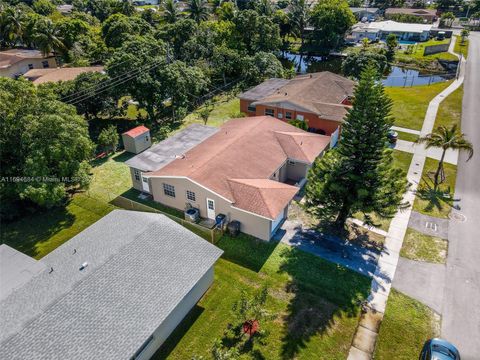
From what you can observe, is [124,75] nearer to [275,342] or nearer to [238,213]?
[238,213]

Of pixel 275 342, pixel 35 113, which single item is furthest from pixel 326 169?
pixel 35 113

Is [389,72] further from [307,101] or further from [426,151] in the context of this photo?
[426,151]

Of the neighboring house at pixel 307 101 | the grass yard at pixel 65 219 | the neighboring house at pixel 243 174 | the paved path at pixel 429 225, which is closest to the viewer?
the neighboring house at pixel 243 174

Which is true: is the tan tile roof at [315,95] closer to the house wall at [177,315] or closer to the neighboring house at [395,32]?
the house wall at [177,315]

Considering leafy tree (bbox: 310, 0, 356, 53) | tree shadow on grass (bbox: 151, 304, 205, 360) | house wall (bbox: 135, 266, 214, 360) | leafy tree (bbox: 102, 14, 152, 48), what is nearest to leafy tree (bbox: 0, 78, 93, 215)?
house wall (bbox: 135, 266, 214, 360)

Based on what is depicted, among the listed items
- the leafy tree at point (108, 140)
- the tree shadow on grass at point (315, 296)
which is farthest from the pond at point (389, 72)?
the tree shadow on grass at point (315, 296)

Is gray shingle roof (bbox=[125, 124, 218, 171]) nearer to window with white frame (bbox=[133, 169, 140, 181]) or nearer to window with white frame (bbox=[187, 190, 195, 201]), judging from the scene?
window with white frame (bbox=[133, 169, 140, 181])

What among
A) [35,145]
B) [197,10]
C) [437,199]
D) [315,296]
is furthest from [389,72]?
[35,145]
